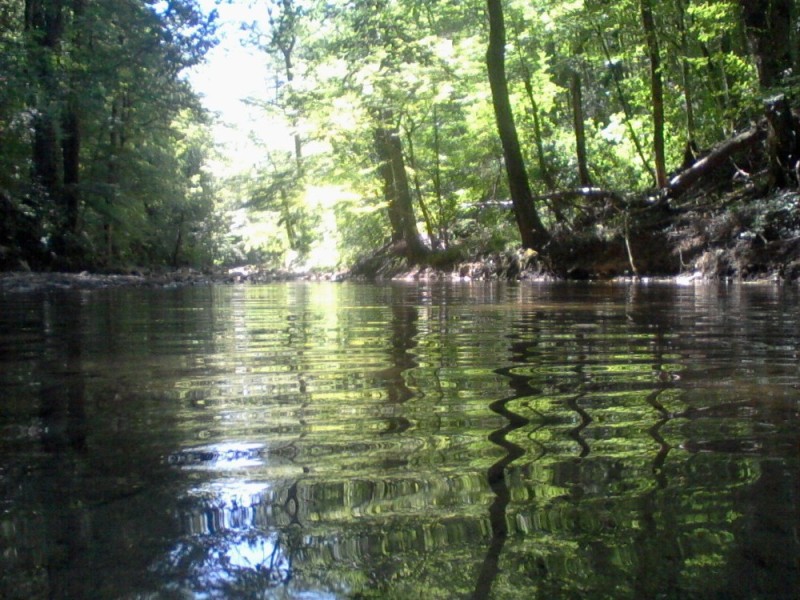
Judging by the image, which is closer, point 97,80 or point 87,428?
point 87,428

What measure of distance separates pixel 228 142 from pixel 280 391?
138 feet

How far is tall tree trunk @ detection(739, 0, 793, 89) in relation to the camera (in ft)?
38.9

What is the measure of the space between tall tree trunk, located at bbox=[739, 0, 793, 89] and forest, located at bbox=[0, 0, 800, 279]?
33 millimetres

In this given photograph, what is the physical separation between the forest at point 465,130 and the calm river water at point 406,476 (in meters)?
9.48

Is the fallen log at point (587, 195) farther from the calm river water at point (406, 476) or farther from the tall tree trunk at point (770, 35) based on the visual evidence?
the calm river water at point (406, 476)

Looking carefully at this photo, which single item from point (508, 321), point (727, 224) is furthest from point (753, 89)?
point (508, 321)

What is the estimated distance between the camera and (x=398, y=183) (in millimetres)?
22594

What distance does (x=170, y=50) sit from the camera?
59.2 feet

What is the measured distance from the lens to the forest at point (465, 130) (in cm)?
1283

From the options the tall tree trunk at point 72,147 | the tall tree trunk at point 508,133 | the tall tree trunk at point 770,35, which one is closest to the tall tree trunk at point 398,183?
the tall tree trunk at point 508,133

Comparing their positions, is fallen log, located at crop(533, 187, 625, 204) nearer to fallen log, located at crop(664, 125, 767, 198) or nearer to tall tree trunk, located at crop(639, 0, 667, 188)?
fallen log, located at crop(664, 125, 767, 198)

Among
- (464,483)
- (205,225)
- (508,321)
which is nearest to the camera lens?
(464,483)

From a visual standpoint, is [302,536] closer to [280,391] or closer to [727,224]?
[280,391]

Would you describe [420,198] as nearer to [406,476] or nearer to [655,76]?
[655,76]
